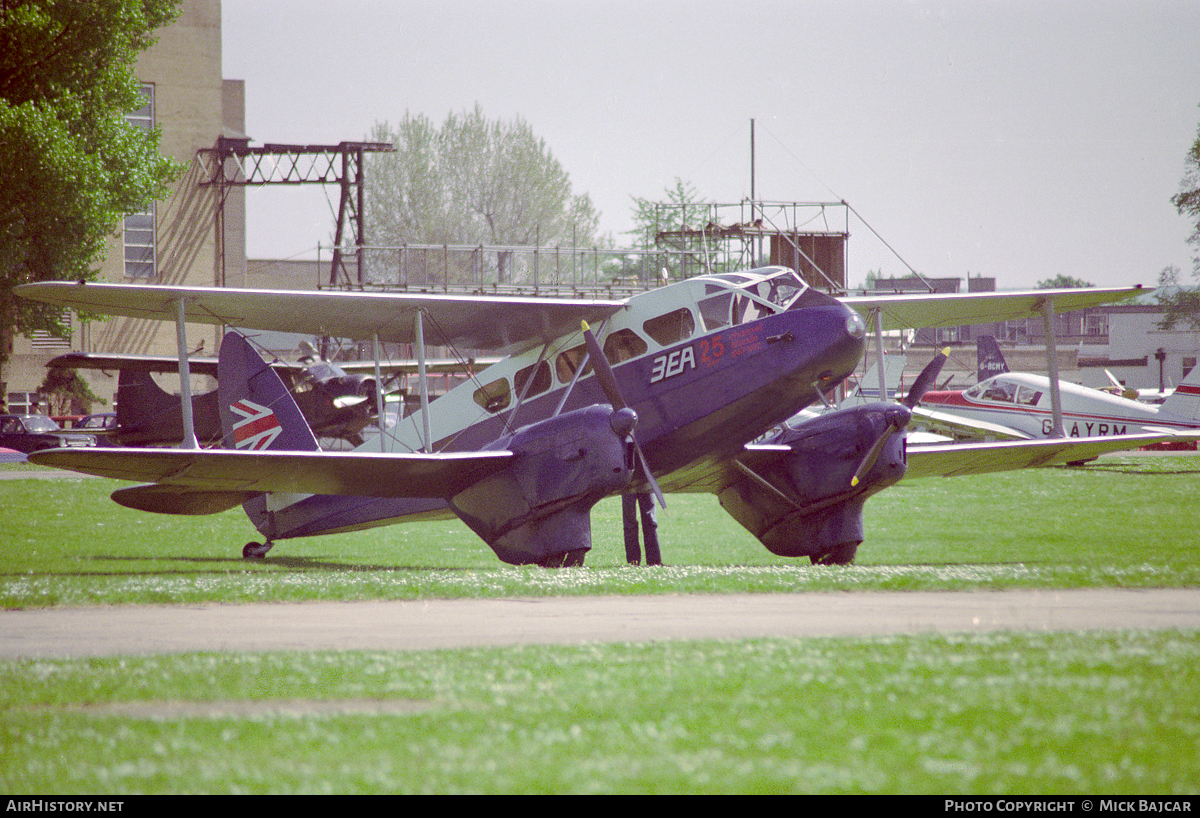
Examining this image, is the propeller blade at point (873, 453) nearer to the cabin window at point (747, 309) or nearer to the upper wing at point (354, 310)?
the cabin window at point (747, 309)

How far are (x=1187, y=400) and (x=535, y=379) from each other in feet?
100.0

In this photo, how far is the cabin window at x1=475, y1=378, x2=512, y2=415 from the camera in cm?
1723

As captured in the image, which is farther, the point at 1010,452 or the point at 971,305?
the point at 971,305

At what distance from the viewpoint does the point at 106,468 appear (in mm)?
13523

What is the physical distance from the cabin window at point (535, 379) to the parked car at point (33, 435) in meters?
28.4

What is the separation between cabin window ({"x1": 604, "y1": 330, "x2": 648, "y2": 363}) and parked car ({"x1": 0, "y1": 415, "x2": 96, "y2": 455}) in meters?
30.2

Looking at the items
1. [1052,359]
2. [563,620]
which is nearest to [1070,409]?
[1052,359]

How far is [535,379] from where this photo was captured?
17.0 m

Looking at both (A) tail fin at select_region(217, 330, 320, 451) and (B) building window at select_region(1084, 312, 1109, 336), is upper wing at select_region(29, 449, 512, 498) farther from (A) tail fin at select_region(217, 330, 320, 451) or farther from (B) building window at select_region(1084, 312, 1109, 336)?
(B) building window at select_region(1084, 312, 1109, 336)

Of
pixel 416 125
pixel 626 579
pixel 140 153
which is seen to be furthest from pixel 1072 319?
pixel 626 579

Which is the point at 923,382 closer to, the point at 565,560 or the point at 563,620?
the point at 565,560

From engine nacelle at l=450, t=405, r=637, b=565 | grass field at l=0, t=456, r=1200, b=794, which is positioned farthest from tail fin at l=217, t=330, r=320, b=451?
grass field at l=0, t=456, r=1200, b=794

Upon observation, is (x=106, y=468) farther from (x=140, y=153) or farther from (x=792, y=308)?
(x=140, y=153)

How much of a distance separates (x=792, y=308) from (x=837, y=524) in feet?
12.2
